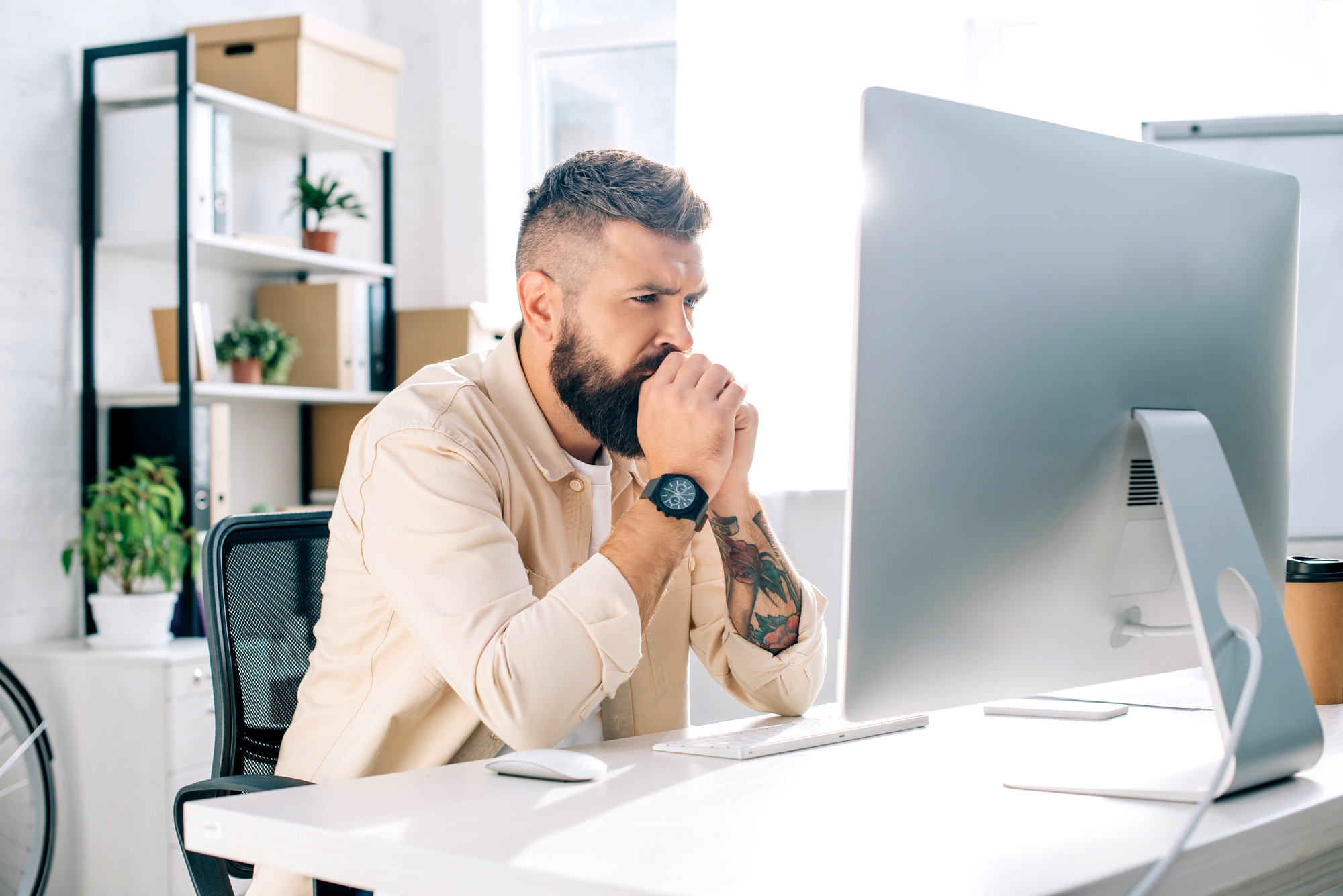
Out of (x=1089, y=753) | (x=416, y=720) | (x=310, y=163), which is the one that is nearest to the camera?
(x=1089, y=753)

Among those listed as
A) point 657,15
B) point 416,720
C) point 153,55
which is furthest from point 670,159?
point 416,720

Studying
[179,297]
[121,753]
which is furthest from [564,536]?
[179,297]

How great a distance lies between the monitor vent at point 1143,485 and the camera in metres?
0.87

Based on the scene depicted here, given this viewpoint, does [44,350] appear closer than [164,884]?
No

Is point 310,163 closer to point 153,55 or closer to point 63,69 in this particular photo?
point 153,55

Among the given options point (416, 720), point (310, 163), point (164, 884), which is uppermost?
point (310, 163)

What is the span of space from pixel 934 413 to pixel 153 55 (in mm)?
2782

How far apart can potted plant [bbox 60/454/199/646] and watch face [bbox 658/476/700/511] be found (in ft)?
5.63

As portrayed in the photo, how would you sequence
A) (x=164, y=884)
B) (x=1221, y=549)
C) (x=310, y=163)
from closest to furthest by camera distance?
(x=1221, y=549) → (x=164, y=884) → (x=310, y=163)

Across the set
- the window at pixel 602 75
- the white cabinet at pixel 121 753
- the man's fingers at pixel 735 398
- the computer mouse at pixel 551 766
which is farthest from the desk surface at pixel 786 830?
the window at pixel 602 75

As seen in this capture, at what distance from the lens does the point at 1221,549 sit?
0.87 meters

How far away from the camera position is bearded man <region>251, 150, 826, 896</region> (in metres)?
1.05

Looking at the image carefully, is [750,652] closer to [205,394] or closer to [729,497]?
[729,497]

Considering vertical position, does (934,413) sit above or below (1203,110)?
below
